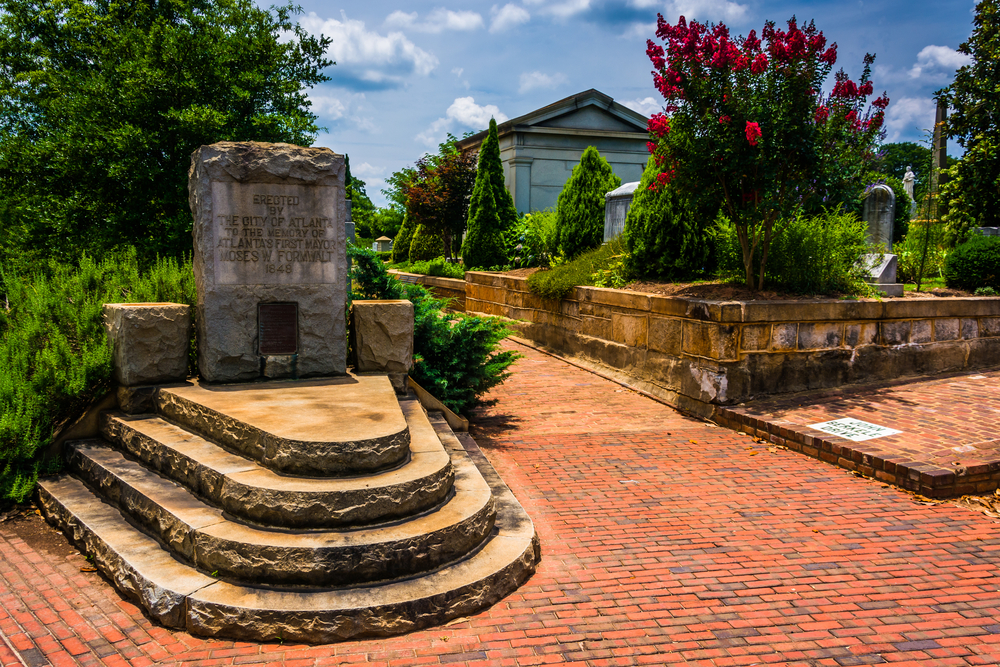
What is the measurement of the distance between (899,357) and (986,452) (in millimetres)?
2989

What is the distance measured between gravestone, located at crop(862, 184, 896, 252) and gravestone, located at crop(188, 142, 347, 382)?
8.48 metres

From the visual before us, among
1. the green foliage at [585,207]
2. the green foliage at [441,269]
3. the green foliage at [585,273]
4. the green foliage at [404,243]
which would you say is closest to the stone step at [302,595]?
the green foliage at [585,273]

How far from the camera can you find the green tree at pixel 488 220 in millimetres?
17000

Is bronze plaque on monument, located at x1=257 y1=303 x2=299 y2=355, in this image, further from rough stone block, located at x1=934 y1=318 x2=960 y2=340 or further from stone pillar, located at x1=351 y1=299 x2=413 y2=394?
rough stone block, located at x1=934 y1=318 x2=960 y2=340

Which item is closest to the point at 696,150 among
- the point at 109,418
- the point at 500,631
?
the point at 500,631

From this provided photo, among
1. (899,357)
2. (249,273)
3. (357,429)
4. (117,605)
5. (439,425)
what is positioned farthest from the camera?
(899,357)

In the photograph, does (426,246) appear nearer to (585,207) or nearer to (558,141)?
(558,141)

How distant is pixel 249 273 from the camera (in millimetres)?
5898

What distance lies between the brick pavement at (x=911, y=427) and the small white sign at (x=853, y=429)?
95 mm

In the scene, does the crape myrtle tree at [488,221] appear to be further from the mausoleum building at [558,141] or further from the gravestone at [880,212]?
the gravestone at [880,212]

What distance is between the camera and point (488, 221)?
1706 centimetres

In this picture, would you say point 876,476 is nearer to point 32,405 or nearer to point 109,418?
point 109,418

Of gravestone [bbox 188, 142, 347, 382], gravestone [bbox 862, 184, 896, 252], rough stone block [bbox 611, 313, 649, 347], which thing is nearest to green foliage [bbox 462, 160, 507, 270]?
rough stone block [bbox 611, 313, 649, 347]

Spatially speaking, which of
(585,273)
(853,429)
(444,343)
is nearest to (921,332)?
(853,429)
